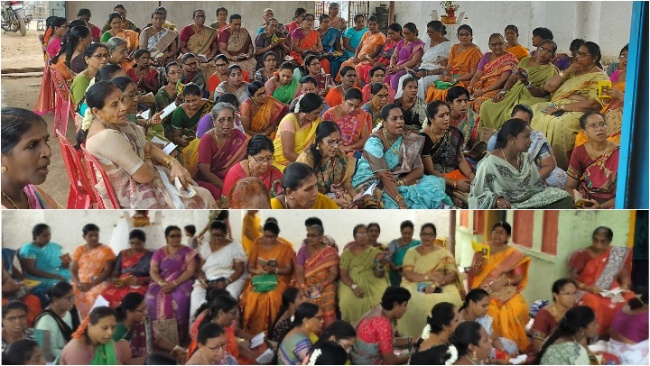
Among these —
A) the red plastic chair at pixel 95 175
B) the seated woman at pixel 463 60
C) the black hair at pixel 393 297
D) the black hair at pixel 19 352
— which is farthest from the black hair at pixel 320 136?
the seated woman at pixel 463 60

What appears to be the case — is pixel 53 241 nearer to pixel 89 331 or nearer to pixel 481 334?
pixel 89 331

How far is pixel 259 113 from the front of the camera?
18.1 feet

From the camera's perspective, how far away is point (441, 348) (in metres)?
2.36

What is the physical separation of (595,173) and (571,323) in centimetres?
212

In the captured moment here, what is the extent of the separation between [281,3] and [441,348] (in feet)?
34.3

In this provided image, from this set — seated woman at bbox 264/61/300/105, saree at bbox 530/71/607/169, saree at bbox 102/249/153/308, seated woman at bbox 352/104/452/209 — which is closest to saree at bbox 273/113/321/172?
seated woman at bbox 352/104/452/209

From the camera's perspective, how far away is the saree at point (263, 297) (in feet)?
7.70

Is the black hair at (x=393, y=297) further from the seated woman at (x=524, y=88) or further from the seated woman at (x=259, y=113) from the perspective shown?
the seated woman at (x=524, y=88)

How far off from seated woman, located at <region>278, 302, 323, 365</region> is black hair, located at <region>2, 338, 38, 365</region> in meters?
0.71

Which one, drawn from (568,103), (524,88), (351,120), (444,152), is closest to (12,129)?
(444,152)

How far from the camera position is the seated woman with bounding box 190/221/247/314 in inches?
90.5

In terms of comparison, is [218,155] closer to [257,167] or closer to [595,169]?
[257,167]

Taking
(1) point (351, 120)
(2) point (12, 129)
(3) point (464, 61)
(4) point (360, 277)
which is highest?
(2) point (12, 129)

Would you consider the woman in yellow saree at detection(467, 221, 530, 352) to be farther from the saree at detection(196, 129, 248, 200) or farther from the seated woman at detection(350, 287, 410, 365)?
the saree at detection(196, 129, 248, 200)
